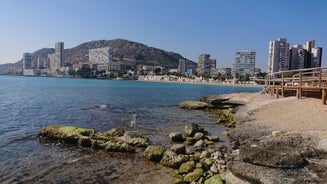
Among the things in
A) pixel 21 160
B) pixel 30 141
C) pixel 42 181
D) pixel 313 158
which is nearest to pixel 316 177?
pixel 313 158

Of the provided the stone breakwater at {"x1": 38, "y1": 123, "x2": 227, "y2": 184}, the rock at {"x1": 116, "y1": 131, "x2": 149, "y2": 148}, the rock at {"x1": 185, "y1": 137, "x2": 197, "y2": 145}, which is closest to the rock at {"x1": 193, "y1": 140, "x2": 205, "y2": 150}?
the stone breakwater at {"x1": 38, "y1": 123, "x2": 227, "y2": 184}

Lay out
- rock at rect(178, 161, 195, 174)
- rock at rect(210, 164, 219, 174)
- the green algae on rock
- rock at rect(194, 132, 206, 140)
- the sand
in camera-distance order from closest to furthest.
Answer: rock at rect(210, 164, 219, 174), rock at rect(178, 161, 195, 174), the sand, the green algae on rock, rock at rect(194, 132, 206, 140)

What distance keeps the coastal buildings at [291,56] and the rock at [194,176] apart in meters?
145

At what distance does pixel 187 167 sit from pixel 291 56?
155130 mm

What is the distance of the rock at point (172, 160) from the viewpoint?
1137 cm

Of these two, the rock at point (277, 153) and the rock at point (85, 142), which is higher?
the rock at point (277, 153)

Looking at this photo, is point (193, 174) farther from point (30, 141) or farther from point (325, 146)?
point (30, 141)

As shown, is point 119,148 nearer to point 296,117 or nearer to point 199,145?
point 199,145

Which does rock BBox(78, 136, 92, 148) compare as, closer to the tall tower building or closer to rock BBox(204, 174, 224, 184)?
rock BBox(204, 174, 224, 184)

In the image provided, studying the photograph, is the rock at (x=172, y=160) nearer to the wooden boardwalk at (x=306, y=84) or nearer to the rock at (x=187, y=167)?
the rock at (x=187, y=167)

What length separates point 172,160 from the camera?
37.9 ft

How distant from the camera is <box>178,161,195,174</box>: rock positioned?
34.5 ft

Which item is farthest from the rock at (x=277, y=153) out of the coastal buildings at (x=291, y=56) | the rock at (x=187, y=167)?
the coastal buildings at (x=291, y=56)

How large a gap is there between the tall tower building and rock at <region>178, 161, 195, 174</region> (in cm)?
14477
